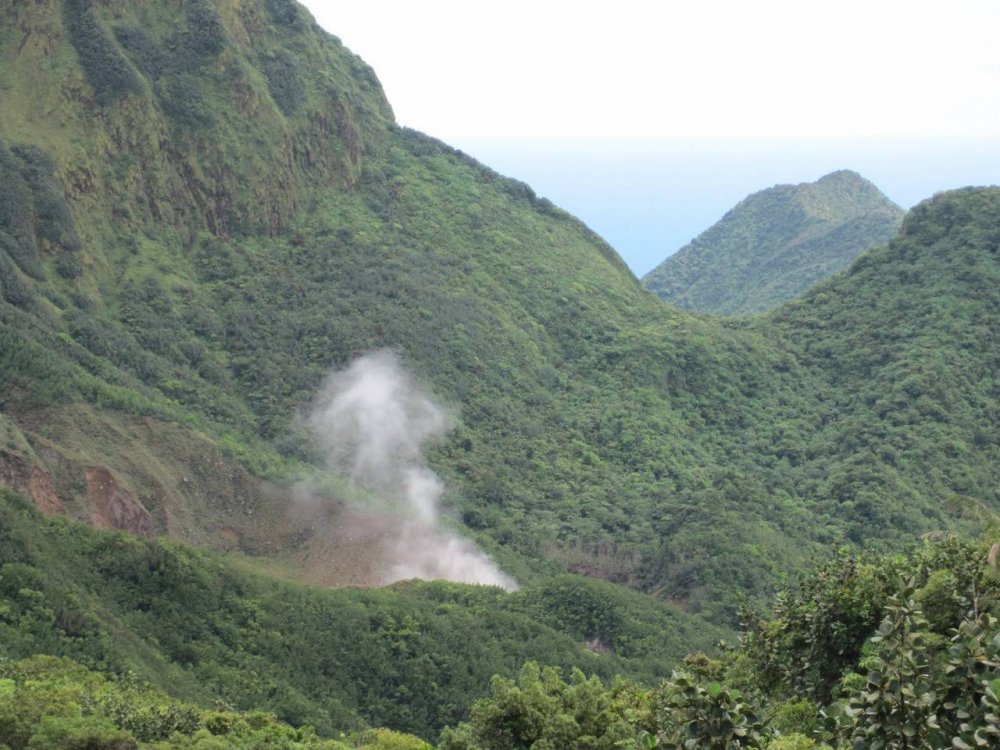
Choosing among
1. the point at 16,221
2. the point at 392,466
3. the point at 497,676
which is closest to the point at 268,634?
the point at 497,676

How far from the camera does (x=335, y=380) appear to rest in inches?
2263

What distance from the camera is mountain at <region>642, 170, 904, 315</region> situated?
109 m

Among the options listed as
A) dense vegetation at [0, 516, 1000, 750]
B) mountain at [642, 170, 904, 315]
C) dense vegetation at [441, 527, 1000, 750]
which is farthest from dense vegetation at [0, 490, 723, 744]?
mountain at [642, 170, 904, 315]

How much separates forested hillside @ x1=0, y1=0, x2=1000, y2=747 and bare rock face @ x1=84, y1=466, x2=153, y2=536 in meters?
0.16

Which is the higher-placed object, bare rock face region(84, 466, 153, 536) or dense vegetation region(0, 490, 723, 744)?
bare rock face region(84, 466, 153, 536)

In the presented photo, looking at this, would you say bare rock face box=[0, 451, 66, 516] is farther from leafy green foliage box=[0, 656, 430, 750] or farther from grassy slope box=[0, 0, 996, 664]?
leafy green foliage box=[0, 656, 430, 750]

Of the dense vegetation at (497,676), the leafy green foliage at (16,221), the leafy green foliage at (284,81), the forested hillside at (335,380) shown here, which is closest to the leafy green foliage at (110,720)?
the dense vegetation at (497,676)

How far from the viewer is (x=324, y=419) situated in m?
55.2

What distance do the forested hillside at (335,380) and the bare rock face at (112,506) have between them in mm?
158

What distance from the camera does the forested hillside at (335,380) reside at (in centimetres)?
3434

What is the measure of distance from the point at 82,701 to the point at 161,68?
4727 cm

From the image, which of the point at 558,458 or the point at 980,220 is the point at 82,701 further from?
the point at 980,220

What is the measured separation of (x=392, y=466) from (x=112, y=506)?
15.6 m

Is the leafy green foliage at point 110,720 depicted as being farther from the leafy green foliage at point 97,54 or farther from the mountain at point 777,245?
the mountain at point 777,245
